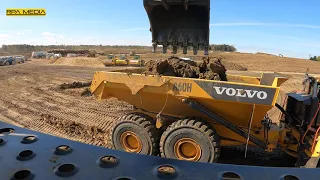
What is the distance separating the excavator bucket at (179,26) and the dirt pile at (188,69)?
2.55 feet

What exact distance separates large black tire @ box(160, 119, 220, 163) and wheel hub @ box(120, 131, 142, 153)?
1.85 feet

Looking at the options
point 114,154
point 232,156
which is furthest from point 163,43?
point 114,154

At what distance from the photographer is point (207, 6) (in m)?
5.39

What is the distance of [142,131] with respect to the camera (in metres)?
4.93

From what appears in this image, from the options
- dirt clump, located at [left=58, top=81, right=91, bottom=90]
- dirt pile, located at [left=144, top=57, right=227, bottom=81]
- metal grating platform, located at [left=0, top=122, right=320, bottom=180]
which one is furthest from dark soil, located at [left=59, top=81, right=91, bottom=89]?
metal grating platform, located at [left=0, top=122, right=320, bottom=180]

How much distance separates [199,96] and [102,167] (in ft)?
11.2

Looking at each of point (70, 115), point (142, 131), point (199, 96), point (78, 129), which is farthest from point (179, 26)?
point (70, 115)

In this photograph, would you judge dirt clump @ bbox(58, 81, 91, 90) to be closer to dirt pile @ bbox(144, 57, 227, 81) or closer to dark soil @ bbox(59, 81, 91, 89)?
dark soil @ bbox(59, 81, 91, 89)

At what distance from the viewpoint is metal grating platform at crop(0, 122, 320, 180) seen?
1020 millimetres

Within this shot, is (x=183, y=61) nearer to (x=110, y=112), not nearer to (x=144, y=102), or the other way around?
(x=144, y=102)

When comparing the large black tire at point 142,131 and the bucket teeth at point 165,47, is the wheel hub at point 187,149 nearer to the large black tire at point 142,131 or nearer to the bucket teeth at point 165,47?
the large black tire at point 142,131

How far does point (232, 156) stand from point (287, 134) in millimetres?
1053

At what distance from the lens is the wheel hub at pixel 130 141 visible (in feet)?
16.6

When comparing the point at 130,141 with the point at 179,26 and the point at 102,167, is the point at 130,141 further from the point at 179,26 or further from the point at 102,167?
the point at 102,167
